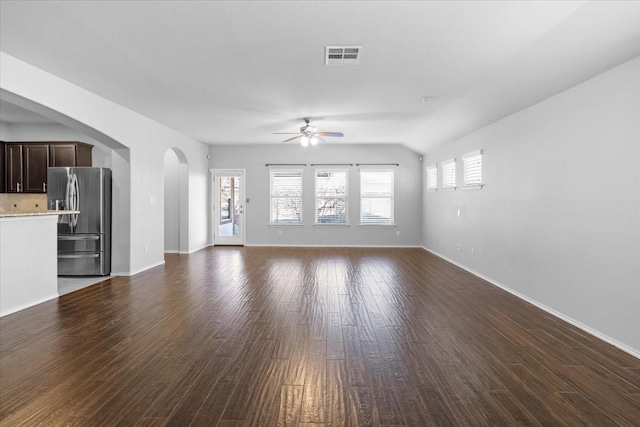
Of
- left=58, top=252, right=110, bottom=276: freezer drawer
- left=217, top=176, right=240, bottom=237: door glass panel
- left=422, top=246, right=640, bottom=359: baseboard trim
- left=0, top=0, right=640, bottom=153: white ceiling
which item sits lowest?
left=422, top=246, right=640, bottom=359: baseboard trim

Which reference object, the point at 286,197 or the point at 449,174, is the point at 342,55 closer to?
the point at 449,174

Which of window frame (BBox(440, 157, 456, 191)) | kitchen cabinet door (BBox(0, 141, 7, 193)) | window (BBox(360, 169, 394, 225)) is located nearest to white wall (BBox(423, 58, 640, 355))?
window frame (BBox(440, 157, 456, 191))

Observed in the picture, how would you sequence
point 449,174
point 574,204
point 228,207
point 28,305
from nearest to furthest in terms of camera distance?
point 574,204 < point 28,305 < point 449,174 < point 228,207

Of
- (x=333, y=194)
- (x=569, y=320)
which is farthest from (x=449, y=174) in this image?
(x=569, y=320)

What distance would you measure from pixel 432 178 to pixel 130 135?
256 inches

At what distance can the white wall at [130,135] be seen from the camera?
155 inches

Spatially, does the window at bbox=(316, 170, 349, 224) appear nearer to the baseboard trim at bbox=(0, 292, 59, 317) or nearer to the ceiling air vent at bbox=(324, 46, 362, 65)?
the ceiling air vent at bbox=(324, 46, 362, 65)

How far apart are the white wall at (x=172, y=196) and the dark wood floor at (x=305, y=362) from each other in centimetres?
390

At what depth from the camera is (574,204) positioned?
383 centimetres

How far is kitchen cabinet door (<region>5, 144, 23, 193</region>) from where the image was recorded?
6902mm

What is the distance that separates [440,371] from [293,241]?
24.8 feet

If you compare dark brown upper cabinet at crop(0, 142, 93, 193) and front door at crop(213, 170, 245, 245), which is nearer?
dark brown upper cabinet at crop(0, 142, 93, 193)

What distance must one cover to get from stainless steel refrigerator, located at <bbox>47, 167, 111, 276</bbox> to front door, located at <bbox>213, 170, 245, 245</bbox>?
421cm

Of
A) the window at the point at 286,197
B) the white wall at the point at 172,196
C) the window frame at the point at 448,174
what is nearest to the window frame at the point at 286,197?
the window at the point at 286,197
